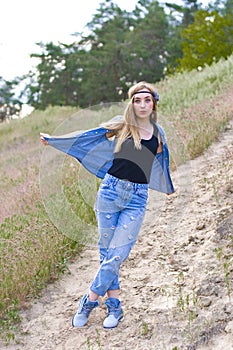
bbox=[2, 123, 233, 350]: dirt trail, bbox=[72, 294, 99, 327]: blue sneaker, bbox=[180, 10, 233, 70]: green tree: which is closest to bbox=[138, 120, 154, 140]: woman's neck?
bbox=[2, 123, 233, 350]: dirt trail

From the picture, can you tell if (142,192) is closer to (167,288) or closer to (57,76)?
(167,288)

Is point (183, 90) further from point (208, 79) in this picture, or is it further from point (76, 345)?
point (76, 345)

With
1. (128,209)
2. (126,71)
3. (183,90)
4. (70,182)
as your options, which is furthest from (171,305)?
(126,71)

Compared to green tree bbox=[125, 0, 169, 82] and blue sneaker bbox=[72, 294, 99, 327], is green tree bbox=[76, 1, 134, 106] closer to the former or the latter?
green tree bbox=[125, 0, 169, 82]

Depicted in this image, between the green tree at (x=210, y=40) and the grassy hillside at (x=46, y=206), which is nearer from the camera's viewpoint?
the grassy hillside at (x=46, y=206)

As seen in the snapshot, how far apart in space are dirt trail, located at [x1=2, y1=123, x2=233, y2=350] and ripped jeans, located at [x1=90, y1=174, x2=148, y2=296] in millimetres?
570

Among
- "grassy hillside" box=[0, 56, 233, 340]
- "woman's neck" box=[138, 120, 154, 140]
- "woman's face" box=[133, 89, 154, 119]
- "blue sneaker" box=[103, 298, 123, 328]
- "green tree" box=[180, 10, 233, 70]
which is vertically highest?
"green tree" box=[180, 10, 233, 70]

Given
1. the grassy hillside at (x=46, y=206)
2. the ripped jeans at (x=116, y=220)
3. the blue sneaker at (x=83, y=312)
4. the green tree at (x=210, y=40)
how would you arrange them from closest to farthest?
the ripped jeans at (x=116, y=220) → the blue sneaker at (x=83, y=312) → the grassy hillside at (x=46, y=206) → the green tree at (x=210, y=40)

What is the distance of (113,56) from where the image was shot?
3253 cm

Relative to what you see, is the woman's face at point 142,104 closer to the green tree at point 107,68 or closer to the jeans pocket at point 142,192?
the jeans pocket at point 142,192

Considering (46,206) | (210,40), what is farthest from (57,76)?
(46,206)

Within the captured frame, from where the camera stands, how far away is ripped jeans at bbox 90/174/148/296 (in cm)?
424

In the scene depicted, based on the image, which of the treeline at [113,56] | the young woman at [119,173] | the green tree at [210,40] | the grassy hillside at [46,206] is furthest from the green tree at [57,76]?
the young woman at [119,173]

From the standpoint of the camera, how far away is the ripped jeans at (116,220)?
4242 mm
